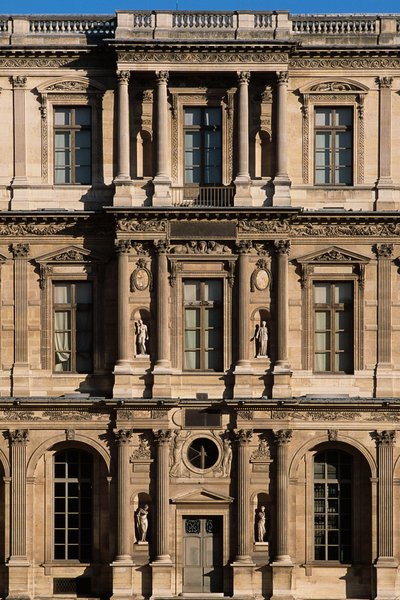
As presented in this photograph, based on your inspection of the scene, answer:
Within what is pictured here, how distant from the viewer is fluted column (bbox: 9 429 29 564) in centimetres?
4703

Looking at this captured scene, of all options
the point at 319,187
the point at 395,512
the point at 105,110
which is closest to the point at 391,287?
the point at 319,187

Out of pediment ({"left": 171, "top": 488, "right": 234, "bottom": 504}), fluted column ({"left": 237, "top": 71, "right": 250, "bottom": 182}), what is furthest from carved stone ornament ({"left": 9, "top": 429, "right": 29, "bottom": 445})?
fluted column ({"left": 237, "top": 71, "right": 250, "bottom": 182})

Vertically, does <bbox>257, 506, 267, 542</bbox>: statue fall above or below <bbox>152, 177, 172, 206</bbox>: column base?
below

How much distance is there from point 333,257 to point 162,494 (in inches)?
351

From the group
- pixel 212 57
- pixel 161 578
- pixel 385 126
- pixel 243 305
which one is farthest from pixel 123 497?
pixel 385 126

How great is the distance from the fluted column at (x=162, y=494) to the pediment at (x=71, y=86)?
10.8m

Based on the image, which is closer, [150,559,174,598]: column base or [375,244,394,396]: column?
[150,559,174,598]: column base

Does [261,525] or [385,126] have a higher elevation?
[385,126]

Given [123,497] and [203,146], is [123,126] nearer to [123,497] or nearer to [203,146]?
[203,146]

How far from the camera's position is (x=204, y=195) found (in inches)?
1866

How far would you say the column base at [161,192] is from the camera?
47.0 metres

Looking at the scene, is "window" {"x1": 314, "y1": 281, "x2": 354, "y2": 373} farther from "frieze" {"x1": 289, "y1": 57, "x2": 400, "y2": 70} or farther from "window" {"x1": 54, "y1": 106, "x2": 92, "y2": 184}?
"window" {"x1": 54, "y1": 106, "x2": 92, "y2": 184}

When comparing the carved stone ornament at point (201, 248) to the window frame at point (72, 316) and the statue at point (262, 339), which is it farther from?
the window frame at point (72, 316)

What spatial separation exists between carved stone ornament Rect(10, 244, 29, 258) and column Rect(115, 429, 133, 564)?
620cm
